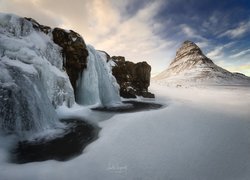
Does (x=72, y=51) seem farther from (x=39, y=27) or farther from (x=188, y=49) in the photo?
(x=188, y=49)

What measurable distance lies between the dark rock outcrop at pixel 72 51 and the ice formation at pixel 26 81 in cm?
126

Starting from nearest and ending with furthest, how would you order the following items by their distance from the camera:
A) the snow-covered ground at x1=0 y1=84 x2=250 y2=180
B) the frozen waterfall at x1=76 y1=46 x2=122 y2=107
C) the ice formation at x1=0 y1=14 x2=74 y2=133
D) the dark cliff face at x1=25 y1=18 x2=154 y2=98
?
1. the snow-covered ground at x1=0 y1=84 x2=250 y2=180
2. the ice formation at x1=0 y1=14 x2=74 y2=133
3. the dark cliff face at x1=25 y1=18 x2=154 y2=98
4. the frozen waterfall at x1=76 y1=46 x2=122 y2=107

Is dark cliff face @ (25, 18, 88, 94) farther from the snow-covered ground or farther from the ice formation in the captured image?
the snow-covered ground

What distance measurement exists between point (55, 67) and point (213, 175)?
1118 centimetres

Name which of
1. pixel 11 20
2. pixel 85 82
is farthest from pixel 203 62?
pixel 11 20

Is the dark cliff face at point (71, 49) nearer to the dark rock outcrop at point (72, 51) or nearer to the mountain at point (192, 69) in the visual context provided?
the dark rock outcrop at point (72, 51)

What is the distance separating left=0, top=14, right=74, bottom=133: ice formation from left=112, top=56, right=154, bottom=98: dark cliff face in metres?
9.15

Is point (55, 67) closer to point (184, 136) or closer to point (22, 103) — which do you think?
point (22, 103)

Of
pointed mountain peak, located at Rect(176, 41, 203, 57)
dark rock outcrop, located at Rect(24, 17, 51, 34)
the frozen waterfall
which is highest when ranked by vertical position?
pointed mountain peak, located at Rect(176, 41, 203, 57)

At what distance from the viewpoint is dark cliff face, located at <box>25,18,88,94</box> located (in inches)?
537

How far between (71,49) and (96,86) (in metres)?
3.73

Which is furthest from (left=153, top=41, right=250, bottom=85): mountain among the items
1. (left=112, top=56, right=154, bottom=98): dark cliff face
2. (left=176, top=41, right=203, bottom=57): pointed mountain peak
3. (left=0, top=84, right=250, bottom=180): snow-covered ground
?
(left=0, top=84, right=250, bottom=180): snow-covered ground

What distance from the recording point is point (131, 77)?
2183 cm

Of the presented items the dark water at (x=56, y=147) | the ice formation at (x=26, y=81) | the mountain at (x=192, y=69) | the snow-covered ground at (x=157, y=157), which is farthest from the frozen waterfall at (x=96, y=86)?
the mountain at (x=192, y=69)
